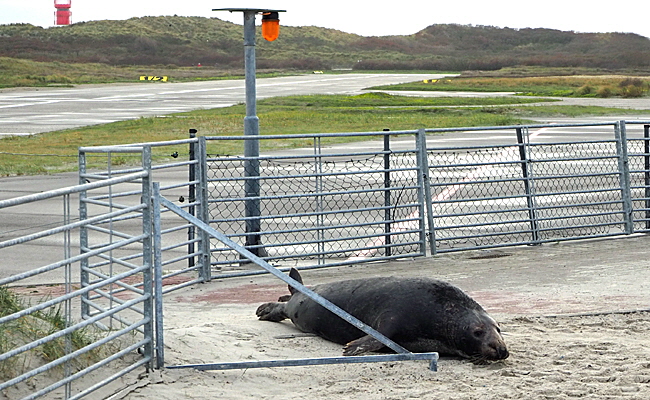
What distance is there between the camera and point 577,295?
906 cm

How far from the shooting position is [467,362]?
6668 millimetres

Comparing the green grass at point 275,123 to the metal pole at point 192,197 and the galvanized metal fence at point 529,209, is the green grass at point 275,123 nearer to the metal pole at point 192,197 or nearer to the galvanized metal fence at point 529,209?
the galvanized metal fence at point 529,209

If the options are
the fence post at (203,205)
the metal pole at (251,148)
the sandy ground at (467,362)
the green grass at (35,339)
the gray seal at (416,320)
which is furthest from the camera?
the metal pole at (251,148)

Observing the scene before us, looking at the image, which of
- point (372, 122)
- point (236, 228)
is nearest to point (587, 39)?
point (372, 122)

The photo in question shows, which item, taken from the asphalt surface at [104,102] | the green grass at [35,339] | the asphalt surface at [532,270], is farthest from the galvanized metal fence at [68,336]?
the asphalt surface at [104,102]

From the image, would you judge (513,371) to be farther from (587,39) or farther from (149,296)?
(587,39)

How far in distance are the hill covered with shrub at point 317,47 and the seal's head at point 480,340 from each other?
4041 inches

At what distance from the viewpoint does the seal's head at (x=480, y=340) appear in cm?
651

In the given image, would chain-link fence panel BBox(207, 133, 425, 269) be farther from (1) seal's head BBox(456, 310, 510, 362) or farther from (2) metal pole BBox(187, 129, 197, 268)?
(1) seal's head BBox(456, 310, 510, 362)

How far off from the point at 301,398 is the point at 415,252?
244 inches

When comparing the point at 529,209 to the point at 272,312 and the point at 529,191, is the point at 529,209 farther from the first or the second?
the point at 272,312

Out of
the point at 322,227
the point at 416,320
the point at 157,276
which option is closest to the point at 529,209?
the point at 322,227

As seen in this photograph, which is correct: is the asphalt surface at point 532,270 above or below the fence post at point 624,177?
below

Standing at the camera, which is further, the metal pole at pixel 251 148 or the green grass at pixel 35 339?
the metal pole at pixel 251 148
